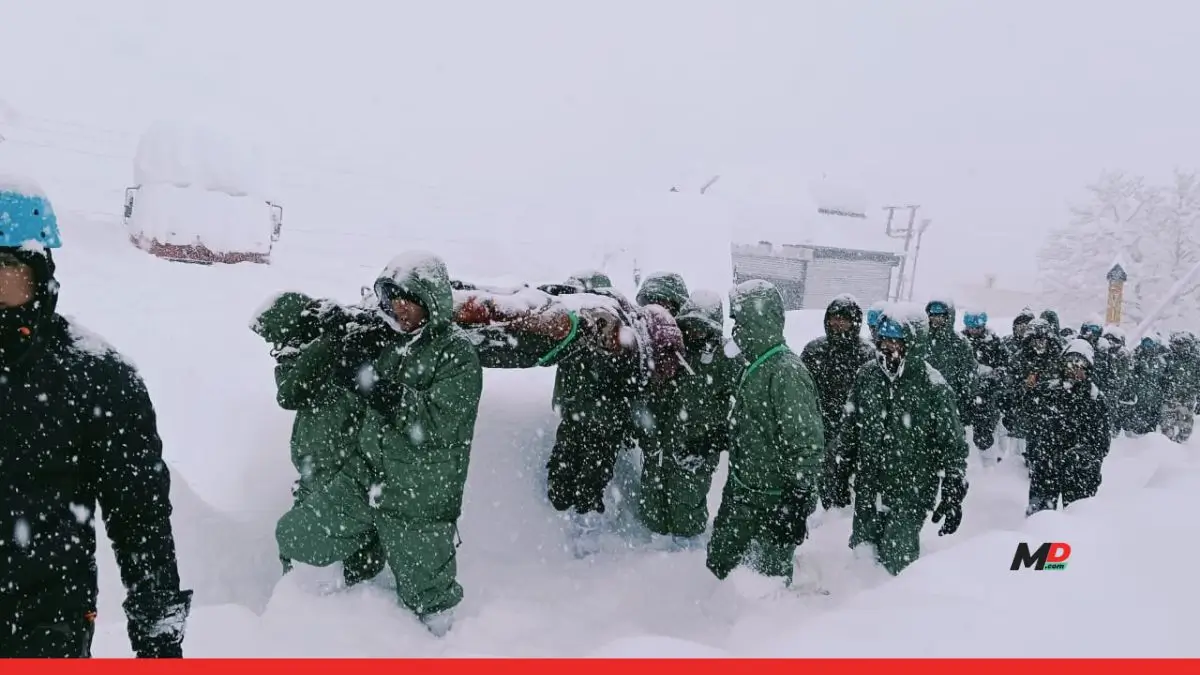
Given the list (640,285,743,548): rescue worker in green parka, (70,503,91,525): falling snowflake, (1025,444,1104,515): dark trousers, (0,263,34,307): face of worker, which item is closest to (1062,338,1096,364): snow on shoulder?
(1025,444,1104,515): dark trousers

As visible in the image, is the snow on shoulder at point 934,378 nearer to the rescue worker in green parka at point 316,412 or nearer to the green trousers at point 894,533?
the green trousers at point 894,533

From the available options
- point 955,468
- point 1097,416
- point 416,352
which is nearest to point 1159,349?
point 1097,416

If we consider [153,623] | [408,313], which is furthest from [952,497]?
[153,623]

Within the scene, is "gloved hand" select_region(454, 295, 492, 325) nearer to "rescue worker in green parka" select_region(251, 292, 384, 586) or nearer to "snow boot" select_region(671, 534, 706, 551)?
"rescue worker in green parka" select_region(251, 292, 384, 586)

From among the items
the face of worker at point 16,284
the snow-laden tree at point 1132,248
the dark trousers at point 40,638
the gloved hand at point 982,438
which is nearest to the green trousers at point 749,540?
the dark trousers at point 40,638

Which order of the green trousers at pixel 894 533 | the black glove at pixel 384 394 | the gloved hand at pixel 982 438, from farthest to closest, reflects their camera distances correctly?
the gloved hand at pixel 982 438, the green trousers at pixel 894 533, the black glove at pixel 384 394

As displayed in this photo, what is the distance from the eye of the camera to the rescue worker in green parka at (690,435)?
16.8ft

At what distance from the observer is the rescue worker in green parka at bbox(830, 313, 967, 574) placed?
4.58 m

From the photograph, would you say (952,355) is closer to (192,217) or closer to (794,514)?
(794,514)

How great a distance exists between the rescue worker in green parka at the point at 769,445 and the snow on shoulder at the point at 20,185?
309 cm

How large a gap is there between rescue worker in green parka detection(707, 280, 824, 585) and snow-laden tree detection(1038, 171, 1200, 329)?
36247 millimetres

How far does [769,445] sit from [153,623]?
9.84 feet

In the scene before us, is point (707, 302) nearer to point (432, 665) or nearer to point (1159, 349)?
point (432, 665)
